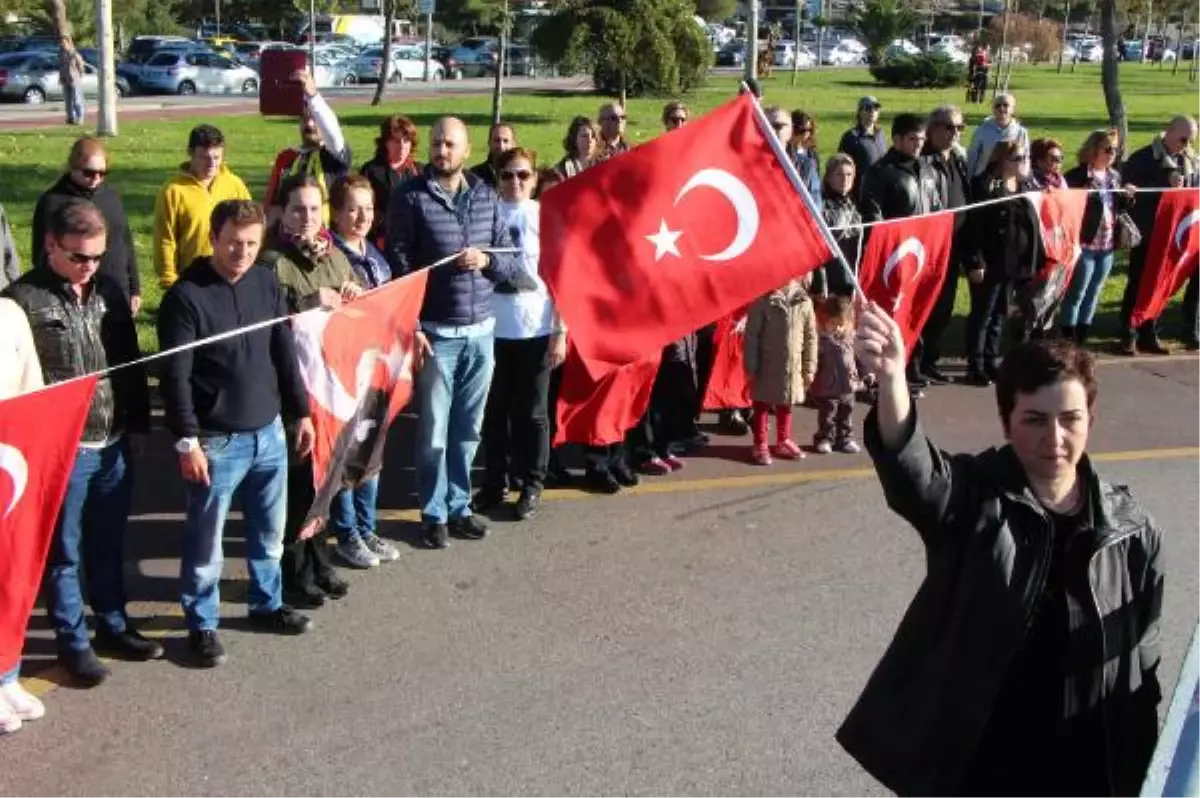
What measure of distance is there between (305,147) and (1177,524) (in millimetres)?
5567

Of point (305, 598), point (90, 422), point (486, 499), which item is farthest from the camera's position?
point (486, 499)

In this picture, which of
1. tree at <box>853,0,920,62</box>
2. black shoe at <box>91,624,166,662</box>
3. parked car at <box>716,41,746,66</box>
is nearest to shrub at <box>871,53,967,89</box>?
tree at <box>853,0,920,62</box>

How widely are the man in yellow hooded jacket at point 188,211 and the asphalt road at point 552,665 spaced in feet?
3.80

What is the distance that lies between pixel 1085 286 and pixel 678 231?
22.9 ft

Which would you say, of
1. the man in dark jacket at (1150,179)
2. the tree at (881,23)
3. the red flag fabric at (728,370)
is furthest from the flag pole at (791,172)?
the tree at (881,23)

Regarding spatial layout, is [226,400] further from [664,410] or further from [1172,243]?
[1172,243]

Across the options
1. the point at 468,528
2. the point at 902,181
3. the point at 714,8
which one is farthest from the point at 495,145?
the point at 714,8

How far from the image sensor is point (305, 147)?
28.1ft

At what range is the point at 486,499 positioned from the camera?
23.5 feet

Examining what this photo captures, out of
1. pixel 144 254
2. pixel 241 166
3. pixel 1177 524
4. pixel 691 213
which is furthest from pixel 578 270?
pixel 241 166

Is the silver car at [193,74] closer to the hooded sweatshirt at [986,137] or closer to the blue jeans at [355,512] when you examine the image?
the hooded sweatshirt at [986,137]

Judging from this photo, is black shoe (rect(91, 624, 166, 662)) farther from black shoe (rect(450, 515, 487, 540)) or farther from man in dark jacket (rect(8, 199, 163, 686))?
black shoe (rect(450, 515, 487, 540))

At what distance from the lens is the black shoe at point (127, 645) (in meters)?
5.36

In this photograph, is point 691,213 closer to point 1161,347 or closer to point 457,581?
point 457,581
